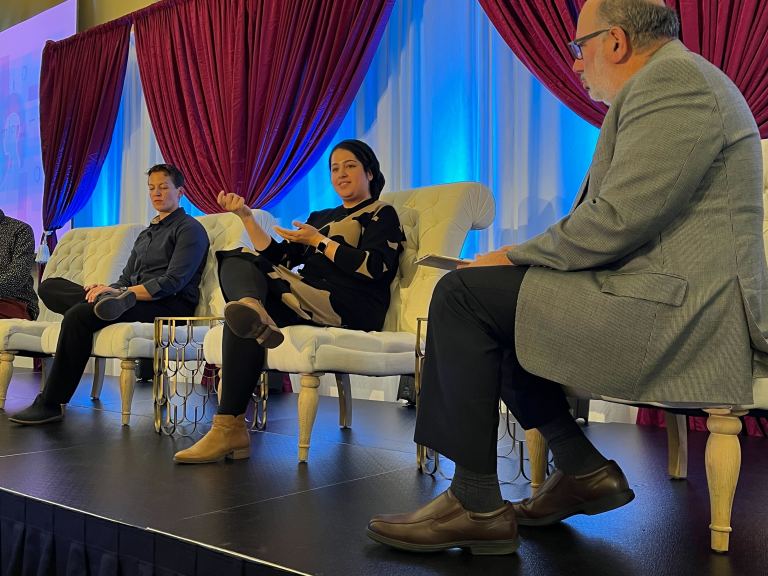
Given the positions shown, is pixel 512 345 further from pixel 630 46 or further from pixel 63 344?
pixel 63 344

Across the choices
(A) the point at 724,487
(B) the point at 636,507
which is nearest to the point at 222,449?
(B) the point at 636,507

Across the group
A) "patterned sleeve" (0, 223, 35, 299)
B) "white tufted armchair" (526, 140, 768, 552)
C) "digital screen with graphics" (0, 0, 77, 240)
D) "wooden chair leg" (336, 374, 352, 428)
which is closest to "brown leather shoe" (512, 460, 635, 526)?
"white tufted armchair" (526, 140, 768, 552)

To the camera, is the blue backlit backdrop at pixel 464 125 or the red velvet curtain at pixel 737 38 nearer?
the red velvet curtain at pixel 737 38

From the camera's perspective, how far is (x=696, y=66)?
3.92 ft

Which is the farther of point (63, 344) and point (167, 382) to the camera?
point (63, 344)

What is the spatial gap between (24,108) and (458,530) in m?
6.47

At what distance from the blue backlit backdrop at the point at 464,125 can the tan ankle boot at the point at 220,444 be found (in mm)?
1769

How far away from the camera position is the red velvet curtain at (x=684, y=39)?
2.71 m

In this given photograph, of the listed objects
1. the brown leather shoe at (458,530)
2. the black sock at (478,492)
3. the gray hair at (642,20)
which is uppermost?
the gray hair at (642,20)

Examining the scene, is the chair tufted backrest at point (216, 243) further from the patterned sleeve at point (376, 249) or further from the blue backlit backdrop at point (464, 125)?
the blue backlit backdrop at point (464, 125)

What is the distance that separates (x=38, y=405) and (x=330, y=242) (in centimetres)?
144

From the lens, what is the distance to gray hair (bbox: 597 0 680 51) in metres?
1.29

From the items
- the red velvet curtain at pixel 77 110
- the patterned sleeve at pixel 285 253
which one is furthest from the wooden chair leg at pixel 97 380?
the red velvet curtain at pixel 77 110

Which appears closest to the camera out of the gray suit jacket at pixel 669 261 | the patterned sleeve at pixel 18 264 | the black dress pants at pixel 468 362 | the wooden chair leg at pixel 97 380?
the gray suit jacket at pixel 669 261
